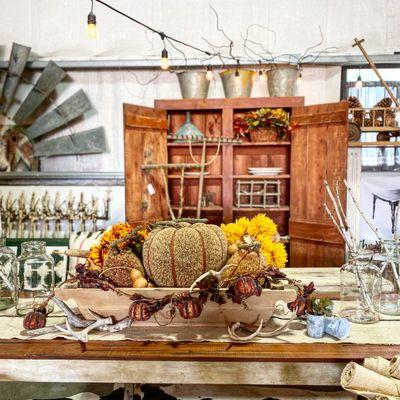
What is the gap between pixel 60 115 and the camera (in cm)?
438

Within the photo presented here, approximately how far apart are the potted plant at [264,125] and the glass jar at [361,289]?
2.80 meters

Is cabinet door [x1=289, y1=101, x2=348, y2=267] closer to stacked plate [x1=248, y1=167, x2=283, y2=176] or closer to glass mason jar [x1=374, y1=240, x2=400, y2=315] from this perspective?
stacked plate [x1=248, y1=167, x2=283, y2=176]

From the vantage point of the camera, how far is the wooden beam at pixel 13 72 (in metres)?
4.16

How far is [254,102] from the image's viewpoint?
165 inches

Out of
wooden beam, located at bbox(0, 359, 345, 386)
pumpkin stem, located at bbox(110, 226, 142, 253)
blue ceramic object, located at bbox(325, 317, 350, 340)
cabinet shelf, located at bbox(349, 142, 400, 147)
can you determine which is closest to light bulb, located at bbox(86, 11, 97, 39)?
pumpkin stem, located at bbox(110, 226, 142, 253)

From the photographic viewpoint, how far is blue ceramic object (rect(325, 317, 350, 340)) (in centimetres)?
129

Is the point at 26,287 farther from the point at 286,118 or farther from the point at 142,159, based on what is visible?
the point at 286,118

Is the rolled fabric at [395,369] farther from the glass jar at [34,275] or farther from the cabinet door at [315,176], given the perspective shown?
the cabinet door at [315,176]

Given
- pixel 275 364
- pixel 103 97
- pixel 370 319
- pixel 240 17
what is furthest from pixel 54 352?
pixel 240 17

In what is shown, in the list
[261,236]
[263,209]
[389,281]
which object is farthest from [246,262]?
[263,209]

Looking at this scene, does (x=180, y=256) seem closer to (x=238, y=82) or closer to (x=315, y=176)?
(x=315, y=176)

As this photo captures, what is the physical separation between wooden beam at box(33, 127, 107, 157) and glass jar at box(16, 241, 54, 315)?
111 inches

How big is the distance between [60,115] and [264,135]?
6.86 feet

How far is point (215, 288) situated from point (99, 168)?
3503 millimetres
